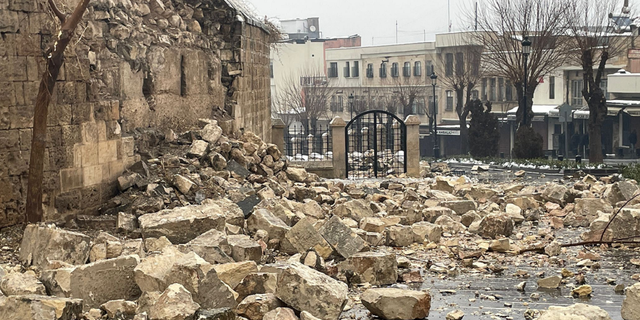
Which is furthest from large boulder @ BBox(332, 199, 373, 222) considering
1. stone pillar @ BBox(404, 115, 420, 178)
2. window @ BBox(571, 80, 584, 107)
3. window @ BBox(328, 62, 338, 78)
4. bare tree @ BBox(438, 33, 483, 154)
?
window @ BBox(328, 62, 338, 78)

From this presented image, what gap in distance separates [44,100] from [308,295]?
395 centimetres

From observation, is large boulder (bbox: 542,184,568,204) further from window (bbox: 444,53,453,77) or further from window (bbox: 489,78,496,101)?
window (bbox: 489,78,496,101)

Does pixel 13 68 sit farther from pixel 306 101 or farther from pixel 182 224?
pixel 306 101

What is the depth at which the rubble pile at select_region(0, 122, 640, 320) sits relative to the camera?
6.17 meters

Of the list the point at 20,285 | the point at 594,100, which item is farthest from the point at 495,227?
the point at 594,100

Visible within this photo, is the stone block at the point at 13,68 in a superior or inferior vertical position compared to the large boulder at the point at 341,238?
superior

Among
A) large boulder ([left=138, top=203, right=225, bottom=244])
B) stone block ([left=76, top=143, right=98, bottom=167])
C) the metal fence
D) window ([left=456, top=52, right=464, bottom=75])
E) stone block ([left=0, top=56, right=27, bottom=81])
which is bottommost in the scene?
the metal fence

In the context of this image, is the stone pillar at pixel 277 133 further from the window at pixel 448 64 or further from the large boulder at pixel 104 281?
the window at pixel 448 64

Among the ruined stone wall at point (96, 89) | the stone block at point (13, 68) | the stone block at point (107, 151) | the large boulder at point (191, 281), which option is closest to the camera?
the large boulder at point (191, 281)

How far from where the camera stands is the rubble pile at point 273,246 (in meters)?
6.17

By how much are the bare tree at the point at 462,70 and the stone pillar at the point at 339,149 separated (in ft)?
48.3

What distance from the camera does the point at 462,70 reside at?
42.3 m

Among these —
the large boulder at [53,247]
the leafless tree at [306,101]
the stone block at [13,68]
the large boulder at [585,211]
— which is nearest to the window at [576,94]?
the leafless tree at [306,101]

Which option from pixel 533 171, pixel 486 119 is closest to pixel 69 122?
pixel 533 171
